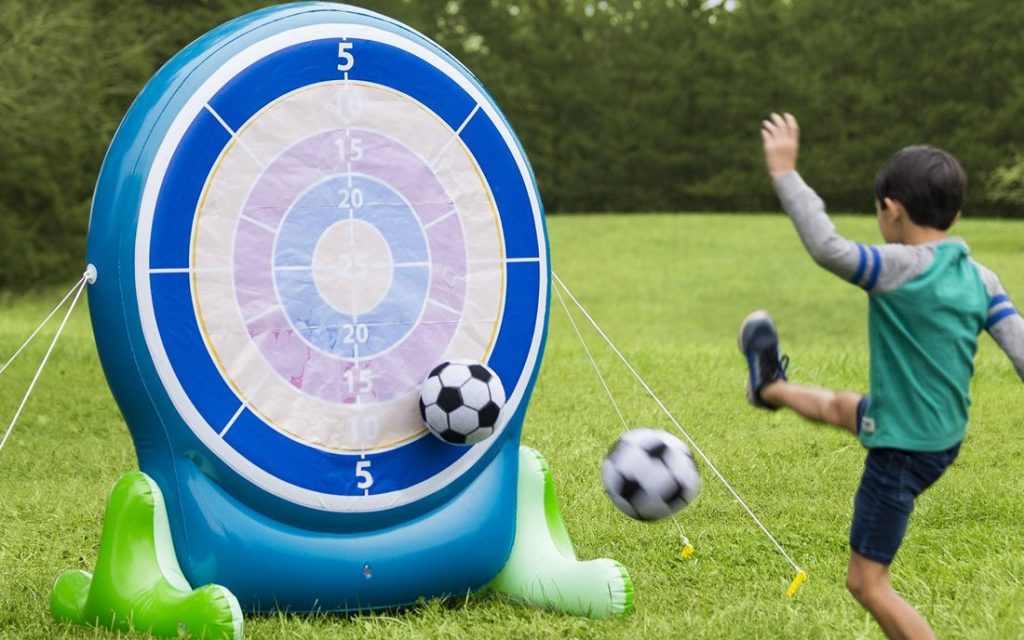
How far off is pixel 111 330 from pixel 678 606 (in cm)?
202

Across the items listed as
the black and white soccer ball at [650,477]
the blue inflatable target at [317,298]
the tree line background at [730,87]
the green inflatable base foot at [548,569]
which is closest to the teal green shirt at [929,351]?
the black and white soccer ball at [650,477]

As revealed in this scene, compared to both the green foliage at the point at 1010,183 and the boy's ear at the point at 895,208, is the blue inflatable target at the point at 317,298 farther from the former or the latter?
the green foliage at the point at 1010,183

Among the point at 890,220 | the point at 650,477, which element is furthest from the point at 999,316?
the point at 650,477

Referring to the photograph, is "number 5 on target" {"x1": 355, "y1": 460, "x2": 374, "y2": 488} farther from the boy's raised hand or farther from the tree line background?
the tree line background

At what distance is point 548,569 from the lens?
4.07 metres

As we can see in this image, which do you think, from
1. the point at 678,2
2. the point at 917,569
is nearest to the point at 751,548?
the point at 917,569

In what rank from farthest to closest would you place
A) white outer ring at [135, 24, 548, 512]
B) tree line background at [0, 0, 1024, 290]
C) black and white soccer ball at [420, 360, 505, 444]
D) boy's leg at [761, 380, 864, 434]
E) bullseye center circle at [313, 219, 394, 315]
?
tree line background at [0, 0, 1024, 290]
bullseye center circle at [313, 219, 394, 315]
black and white soccer ball at [420, 360, 505, 444]
white outer ring at [135, 24, 548, 512]
boy's leg at [761, 380, 864, 434]

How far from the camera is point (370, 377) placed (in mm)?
3898

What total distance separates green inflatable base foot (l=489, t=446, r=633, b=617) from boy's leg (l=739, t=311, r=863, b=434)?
89 centimetres

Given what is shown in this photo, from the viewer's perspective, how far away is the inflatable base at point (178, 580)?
137 inches

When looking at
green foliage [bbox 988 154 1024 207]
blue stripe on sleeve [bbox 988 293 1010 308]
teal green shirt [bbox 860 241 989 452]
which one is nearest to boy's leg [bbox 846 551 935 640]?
teal green shirt [bbox 860 241 989 452]

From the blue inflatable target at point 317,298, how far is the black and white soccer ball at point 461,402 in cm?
13

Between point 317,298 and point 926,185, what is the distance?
6.13ft

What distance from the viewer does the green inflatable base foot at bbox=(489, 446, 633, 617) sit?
388cm
